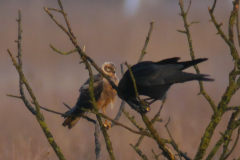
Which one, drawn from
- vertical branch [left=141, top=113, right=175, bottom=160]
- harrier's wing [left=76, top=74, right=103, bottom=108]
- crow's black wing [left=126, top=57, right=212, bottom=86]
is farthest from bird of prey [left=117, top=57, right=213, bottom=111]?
harrier's wing [left=76, top=74, right=103, bottom=108]

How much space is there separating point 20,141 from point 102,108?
0.94 metres

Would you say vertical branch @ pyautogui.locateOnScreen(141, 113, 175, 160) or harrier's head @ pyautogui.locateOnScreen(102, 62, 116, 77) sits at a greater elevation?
harrier's head @ pyautogui.locateOnScreen(102, 62, 116, 77)

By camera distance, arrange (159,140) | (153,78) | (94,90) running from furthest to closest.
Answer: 1. (94,90)
2. (153,78)
3. (159,140)

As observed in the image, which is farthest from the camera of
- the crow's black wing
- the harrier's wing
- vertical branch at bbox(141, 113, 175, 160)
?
the harrier's wing

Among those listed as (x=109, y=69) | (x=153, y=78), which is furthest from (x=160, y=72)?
(x=109, y=69)

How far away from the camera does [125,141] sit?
9.70 ft

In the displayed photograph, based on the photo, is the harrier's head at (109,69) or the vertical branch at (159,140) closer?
the vertical branch at (159,140)

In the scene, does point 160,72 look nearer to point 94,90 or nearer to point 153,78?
point 153,78

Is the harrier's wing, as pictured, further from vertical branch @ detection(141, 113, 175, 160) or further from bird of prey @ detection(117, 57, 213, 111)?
vertical branch @ detection(141, 113, 175, 160)

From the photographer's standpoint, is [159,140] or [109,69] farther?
[109,69]

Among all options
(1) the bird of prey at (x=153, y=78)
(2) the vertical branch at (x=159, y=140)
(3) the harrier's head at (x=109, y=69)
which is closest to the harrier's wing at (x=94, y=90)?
(3) the harrier's head at (x=109, y=69)

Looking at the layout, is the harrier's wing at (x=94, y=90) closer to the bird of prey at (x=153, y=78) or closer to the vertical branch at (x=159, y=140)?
the bird of prey at (x=153, y=78)

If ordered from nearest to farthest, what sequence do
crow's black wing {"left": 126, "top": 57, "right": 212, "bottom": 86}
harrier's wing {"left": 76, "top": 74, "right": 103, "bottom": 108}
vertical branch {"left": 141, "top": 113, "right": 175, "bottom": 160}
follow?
1. vertical branch {"left": 141, "top": 113, "right": 175, "bottom": 160}
2. crow's black wing {"left": 126, "top": 57, "right": 212, "bottom": 86}
3. harrier's wing {"left": 76, "top": 74, "right": 103, "bottom": 108}

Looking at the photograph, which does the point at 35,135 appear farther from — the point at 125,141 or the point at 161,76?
the point at 161,76
